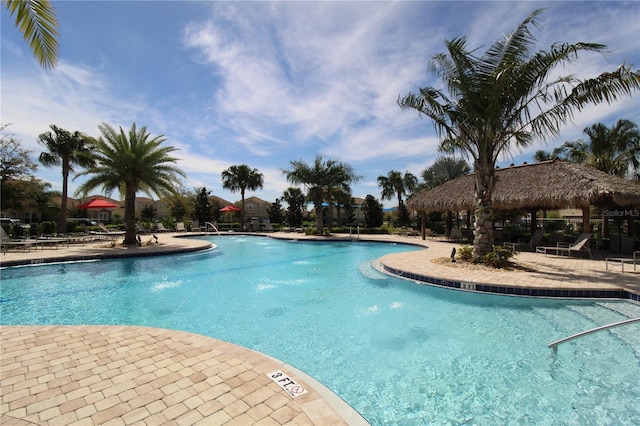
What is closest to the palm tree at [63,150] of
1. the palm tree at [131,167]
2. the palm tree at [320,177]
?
the palm tree at [131,167]

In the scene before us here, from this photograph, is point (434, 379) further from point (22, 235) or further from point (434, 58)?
point (22, 235)

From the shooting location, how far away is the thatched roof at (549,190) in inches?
436

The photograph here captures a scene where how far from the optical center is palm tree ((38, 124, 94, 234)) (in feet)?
69.5

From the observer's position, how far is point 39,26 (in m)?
4.24

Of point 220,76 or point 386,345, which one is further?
point 220,76

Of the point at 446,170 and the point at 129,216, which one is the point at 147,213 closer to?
the point at 129,216

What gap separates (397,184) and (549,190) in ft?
65.5

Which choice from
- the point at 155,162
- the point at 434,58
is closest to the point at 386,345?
the point at 434,58

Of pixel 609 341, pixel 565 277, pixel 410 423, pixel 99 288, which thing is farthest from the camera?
pixel 99 288

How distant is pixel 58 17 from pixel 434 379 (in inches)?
284

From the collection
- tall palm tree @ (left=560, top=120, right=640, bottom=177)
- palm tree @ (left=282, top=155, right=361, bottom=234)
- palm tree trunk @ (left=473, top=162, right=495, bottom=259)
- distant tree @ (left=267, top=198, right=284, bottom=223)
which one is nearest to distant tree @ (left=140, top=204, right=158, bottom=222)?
distant tree @ (left=267, top=198, right=284, bottom=223)

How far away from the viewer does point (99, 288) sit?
8383 millimetres

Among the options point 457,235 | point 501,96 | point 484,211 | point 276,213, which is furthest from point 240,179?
point 501,96

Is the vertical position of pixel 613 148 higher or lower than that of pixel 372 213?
higher
